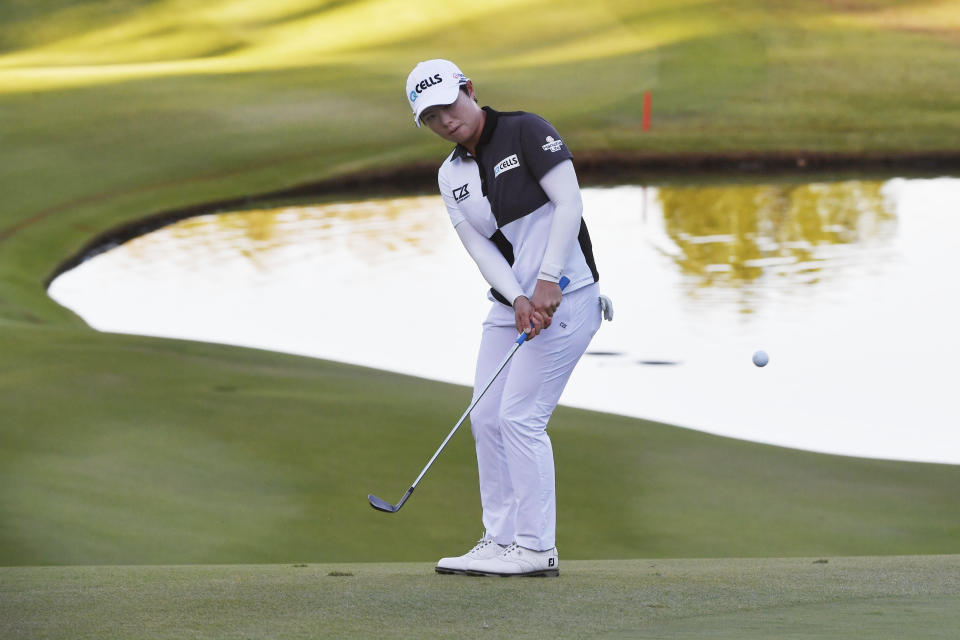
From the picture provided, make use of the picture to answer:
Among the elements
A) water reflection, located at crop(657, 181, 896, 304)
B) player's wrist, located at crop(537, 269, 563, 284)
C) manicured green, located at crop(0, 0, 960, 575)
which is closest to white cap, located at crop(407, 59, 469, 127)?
player's wrist, located at crop(537, 269, 563, 284)

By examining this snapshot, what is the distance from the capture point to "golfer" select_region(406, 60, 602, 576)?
16.0 ft

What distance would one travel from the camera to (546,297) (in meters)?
4.86

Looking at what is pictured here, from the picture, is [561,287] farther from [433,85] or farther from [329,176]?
[329,176]

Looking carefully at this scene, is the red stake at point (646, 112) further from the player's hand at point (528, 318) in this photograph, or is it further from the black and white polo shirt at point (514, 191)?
the player's hand at point (528, 318)

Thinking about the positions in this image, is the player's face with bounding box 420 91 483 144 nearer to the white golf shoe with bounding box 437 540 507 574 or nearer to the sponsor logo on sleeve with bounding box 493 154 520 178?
the sponsor logo on sleeve with bounding box 493 154 520 178

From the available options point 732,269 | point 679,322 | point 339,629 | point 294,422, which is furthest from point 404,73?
point 339,629

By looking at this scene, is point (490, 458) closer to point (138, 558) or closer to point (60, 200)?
point (138, 558)

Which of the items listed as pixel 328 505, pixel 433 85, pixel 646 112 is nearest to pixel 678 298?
pixel 328 505

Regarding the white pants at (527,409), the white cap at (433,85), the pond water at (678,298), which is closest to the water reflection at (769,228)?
the pond water at (678,298)

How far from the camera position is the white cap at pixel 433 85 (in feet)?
15.9

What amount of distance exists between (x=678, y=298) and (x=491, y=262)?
36.0 ft

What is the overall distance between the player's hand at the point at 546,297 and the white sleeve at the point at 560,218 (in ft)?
0.07

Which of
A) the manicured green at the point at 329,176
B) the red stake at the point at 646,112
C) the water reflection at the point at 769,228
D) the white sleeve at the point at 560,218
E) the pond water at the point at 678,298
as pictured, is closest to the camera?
the white sleeve at the point at 560,218

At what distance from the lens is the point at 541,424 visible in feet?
16.5
